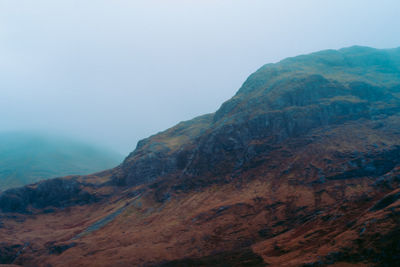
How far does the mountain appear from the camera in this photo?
3597 centimetres

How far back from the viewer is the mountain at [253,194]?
118 ft

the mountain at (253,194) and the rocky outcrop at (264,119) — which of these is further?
the rocky outcrop at (264,119)

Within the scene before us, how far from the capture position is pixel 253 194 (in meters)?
60.5

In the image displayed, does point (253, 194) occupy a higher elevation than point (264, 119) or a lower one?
lower

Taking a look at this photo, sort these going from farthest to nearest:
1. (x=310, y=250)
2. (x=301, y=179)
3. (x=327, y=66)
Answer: (x=327, y=66) → (x=301, y=179) → (x=310, y=250)

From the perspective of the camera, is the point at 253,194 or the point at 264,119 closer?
the point at 253,194

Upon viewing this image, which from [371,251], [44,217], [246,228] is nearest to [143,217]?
[246,228]

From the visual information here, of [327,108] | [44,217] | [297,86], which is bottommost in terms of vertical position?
[44,217]

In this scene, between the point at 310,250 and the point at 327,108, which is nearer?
the point at 310,250

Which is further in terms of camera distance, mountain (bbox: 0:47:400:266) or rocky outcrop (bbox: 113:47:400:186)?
rocky outcrop (bbox: 113:47:400:186)

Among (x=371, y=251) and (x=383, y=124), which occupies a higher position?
(x=383, y=124)

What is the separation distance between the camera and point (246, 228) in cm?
4869

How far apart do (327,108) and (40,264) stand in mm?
98290

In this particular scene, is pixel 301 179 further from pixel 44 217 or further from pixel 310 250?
pixel 44 217
